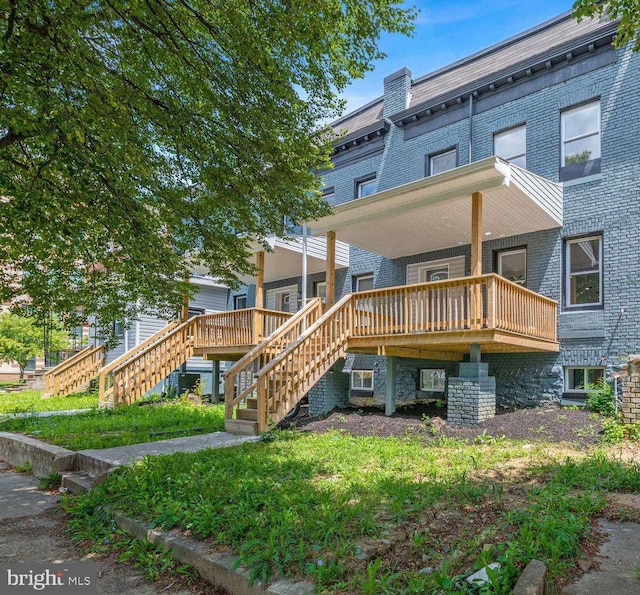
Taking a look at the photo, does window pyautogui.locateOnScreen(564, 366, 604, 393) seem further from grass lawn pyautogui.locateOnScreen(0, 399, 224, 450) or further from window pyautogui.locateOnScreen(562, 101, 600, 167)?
grass lawn pyautogui.locateOnScreen(0, 399, 224, 450)

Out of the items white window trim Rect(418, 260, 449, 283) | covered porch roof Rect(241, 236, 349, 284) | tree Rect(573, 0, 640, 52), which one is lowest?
white window trim Rect(418, 260, 449, 283)

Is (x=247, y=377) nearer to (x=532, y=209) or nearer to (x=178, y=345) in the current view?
(x=178, y=345)

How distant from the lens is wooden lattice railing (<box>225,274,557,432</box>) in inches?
362

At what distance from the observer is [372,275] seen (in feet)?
52.2

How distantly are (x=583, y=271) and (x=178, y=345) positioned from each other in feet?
36.2

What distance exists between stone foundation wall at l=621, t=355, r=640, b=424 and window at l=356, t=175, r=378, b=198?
9.55 m

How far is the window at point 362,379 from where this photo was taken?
50.2 ft

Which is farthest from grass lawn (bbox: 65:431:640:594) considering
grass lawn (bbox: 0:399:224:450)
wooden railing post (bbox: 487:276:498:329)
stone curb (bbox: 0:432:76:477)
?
grass lawn (bbox: 0:399:224:450)

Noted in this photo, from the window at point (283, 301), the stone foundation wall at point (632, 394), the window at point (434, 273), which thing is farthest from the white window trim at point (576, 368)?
the window at point (283, 301)

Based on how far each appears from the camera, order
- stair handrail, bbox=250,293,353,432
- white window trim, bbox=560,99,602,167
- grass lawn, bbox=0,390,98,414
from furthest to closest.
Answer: grass lawn, bbox=0,390,98,414
white window trim, bbox=560,99,602,167
stair handrail, bbox=250,293,353,432

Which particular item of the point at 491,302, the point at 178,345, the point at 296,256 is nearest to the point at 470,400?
the point at 491,302

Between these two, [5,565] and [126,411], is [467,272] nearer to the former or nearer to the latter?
[126,411]

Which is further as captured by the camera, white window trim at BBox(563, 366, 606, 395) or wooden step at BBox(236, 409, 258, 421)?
white window trim at BBox(563, 366, 606, 395)

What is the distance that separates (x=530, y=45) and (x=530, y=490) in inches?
489
